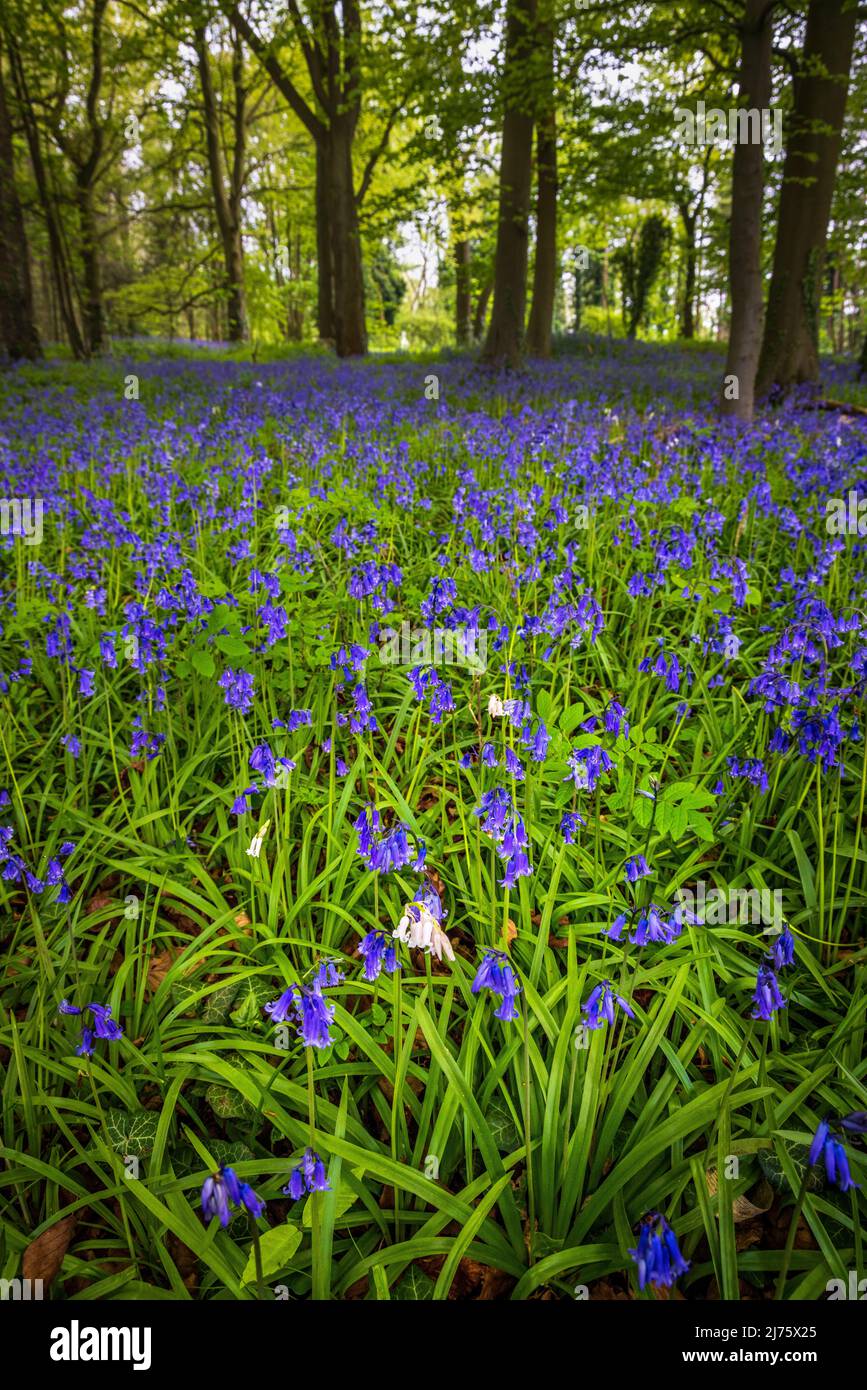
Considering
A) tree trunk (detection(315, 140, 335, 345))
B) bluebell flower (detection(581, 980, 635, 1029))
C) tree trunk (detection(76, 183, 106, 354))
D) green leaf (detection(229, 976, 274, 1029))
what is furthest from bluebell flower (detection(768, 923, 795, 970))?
tree trunk (detection(76, 183, 106, 354))

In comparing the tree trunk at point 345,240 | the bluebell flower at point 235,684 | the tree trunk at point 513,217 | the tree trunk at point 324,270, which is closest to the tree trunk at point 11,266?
the tree trunk at point 345,240

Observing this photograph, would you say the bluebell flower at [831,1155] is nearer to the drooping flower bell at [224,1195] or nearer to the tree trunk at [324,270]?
the drooping flower bell at [224,1195]

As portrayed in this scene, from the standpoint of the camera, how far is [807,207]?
940 centimetres

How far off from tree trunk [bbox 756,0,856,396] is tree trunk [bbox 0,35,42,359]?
11.7 meters

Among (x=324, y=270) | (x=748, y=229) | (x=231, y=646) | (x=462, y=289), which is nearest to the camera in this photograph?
(x=231, y=646)

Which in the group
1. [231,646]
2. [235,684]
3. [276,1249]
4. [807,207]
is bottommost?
[276,1249]

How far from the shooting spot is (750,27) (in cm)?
694

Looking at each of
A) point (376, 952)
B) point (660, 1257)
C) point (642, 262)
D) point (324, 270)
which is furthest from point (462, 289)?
point (660, 1257)

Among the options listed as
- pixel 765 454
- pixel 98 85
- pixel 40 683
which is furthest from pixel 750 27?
pixel 98 85

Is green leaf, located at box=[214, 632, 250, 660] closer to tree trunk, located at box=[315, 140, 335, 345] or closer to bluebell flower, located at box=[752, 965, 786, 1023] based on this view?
bluebell flower, located at box=[752, 965, 786, 1023]

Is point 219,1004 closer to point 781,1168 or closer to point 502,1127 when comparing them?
point 502,1127

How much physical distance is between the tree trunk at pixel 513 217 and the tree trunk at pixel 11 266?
26.3 feet

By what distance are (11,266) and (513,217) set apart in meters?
8.37
